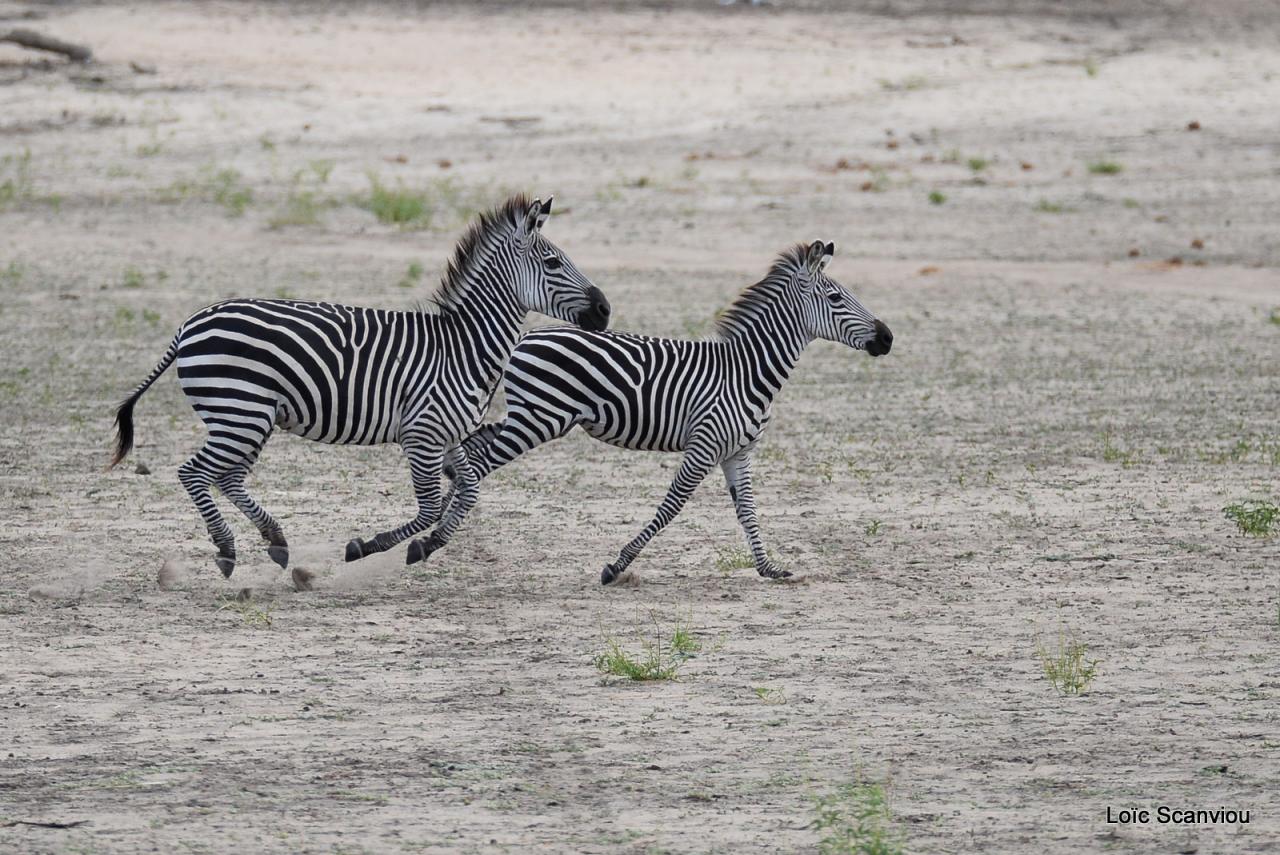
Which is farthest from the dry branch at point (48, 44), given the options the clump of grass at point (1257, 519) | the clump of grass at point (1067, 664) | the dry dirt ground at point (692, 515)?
the clump of grass at point (1067, 664)

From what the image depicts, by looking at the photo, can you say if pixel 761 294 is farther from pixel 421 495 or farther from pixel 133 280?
pixel 133 280

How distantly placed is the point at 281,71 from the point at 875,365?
15715mm

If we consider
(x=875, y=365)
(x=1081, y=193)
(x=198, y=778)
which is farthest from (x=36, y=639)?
(x=1081, y=193)

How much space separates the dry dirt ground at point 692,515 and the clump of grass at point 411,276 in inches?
5.5

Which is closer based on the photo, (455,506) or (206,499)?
(206,499)

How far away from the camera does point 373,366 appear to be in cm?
829

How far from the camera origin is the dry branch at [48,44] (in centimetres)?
2780

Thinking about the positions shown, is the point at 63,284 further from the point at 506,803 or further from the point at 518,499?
the point at 506,803

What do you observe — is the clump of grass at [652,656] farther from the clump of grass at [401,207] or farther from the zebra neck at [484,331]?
the clump of grass at [401,207]

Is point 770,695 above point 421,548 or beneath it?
above

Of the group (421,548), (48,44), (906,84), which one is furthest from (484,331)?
(48,44)

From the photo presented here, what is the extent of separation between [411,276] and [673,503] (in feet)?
31.5

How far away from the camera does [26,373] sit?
523 inches

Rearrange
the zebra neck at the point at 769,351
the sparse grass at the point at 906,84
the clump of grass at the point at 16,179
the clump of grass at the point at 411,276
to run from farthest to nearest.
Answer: the sparse grass at the point at 906,84 < the clump of grass at the point at 16,179 < the clump of grass at the point at 411,276 < the zebra neck at the point at 769,351
